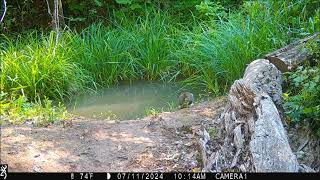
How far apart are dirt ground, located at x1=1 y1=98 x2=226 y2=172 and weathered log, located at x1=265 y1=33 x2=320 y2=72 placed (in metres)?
1.00

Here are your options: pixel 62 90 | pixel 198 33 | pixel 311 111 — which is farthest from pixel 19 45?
pixel 311 111

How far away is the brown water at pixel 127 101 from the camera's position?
6.09m

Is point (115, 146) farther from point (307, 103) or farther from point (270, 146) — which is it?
point (307, 103)

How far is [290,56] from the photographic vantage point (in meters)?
5.43

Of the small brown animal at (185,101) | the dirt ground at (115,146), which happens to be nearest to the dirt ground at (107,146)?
the dirt ground at (115,146)

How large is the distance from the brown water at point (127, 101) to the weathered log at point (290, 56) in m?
1.45

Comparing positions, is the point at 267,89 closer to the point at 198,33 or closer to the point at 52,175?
the point at 52,175

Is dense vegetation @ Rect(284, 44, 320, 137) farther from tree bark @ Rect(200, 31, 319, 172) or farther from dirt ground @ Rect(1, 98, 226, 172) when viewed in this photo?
dirt ground @ Rect(1, 98, 226, 172)

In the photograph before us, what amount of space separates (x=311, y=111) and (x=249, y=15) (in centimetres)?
335

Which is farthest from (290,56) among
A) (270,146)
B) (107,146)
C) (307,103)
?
(107,146)

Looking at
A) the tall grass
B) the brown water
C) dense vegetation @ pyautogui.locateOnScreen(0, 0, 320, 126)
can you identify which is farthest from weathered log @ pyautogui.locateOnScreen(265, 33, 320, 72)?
the brown water

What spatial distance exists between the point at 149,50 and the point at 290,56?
2578 mm

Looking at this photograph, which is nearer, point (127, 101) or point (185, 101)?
point (185, 101)

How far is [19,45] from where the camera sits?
7074 mm
